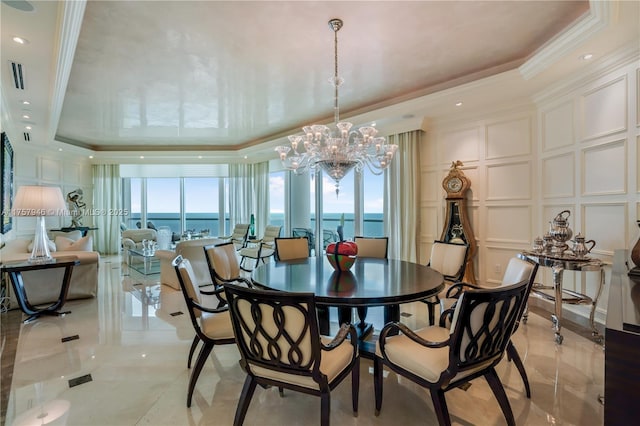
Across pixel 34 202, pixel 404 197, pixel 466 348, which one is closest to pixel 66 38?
pixel 34 202

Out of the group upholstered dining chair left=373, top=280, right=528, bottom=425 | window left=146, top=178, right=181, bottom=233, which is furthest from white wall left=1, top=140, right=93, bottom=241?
upholstered dining chair left=373, top=280, right=528, bottom=425

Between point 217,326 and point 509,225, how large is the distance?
3944mm

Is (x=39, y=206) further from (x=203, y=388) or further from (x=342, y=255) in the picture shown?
(x=342, y=255)

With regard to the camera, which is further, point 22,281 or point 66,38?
point 22,281

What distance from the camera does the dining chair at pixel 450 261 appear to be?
9.77ft

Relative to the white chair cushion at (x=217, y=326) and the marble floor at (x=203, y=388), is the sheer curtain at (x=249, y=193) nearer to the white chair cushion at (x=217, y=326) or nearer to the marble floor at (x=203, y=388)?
the marble floor at (x=203, y=388)

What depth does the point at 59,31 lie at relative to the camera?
Answer: 8.10ft

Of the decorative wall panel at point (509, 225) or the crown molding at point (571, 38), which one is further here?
the decorative wall panel at point (509, 225)

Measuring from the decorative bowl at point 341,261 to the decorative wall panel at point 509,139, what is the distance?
3.01m

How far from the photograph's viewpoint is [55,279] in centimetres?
378

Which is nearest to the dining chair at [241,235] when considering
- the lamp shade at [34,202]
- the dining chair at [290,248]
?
the dining chair at [290,248]

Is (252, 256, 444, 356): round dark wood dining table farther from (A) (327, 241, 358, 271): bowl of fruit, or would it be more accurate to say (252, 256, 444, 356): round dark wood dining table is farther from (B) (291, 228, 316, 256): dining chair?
(B) (291, 228, 316, 256): dining chair

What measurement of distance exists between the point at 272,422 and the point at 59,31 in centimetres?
336

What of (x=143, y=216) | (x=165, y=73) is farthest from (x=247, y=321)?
(x=143, y=216)
